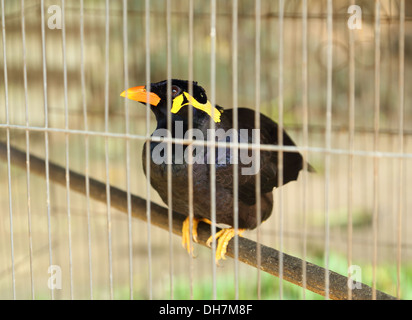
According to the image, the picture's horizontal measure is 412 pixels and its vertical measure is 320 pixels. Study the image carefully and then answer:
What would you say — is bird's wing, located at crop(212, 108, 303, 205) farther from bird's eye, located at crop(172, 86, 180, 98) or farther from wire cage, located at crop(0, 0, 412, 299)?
wire cage, located at crop(0, 0, 412, 299)

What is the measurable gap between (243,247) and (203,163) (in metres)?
0.28

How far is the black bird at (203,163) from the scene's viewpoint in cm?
157

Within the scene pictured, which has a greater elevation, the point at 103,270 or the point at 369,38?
the point at 369,38

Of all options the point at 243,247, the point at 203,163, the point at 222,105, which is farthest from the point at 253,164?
the point at 222,105

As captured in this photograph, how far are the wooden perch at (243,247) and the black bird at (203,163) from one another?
2.5 inches

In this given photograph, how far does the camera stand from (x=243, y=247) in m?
1.51

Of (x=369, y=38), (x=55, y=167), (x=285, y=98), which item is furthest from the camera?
(x=285, y=98)

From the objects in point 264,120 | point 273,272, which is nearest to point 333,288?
point 273,272

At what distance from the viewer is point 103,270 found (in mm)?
2857

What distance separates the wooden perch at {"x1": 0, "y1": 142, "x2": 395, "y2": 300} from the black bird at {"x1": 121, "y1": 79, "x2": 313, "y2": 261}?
6 cm

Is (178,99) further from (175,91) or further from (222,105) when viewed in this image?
(222,105)

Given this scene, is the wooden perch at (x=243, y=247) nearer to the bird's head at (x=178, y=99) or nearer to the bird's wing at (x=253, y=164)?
the bird's wing at (x=253, y=164)
